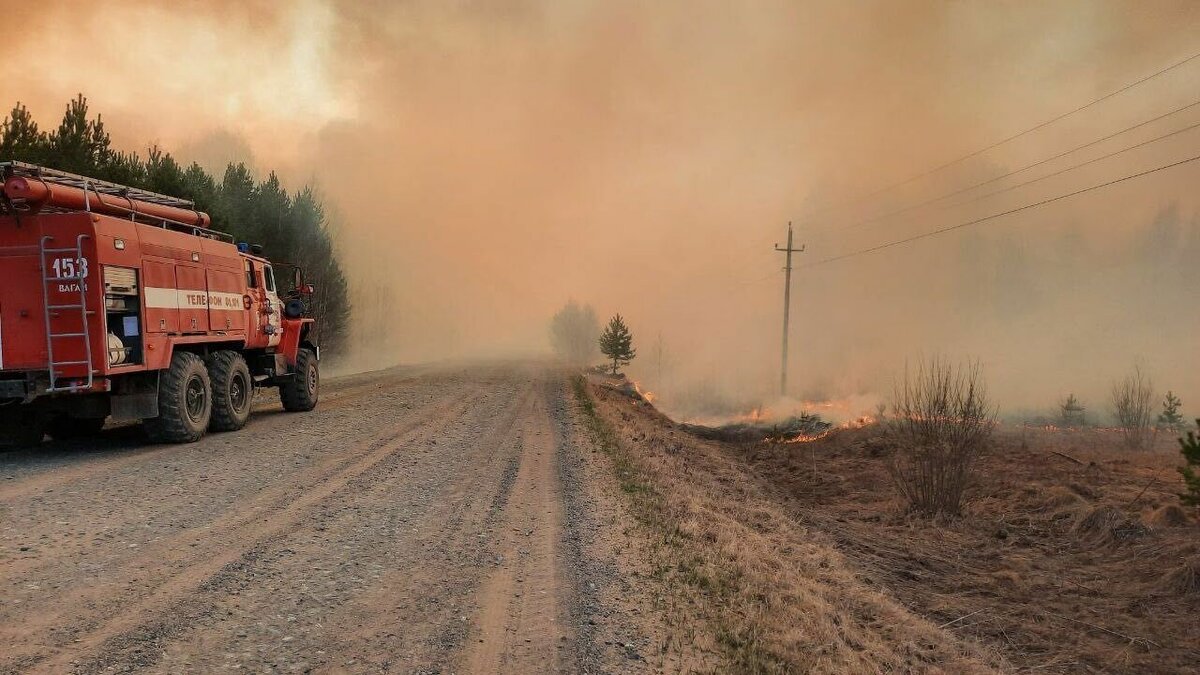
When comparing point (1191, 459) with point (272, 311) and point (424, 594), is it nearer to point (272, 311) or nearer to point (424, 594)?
point (424, 594)

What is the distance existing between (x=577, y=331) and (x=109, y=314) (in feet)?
318

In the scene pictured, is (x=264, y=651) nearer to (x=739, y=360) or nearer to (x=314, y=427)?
(x=314, y=427)

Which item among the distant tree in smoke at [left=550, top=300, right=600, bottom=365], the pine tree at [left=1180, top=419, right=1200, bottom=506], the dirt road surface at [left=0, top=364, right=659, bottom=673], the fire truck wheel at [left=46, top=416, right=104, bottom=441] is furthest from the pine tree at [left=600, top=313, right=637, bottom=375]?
the pine tree at [left=1180, top=419, right=1200, bottom=506]

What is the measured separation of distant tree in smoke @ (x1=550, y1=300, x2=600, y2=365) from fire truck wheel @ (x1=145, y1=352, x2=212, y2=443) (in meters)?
87.9

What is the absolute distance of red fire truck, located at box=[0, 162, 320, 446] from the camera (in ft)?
29.6

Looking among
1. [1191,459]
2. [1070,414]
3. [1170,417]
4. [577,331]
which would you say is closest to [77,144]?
[1191,459]

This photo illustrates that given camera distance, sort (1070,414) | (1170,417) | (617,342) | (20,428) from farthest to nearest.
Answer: (617,342), (1070,414), (1170,417), (20,428)

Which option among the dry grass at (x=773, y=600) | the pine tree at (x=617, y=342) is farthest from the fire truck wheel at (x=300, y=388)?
the pine tree at (x=617, y=342)

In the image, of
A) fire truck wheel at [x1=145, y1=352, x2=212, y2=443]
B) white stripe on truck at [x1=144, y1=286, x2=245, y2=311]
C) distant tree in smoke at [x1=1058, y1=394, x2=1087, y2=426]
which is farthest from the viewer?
distant tree in smoke at [x1=1058, y1=394, x2=1087, y2=426]

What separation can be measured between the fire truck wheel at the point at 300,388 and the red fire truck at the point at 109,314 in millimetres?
2410

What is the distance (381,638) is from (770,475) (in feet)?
52.6

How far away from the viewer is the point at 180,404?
10.6m

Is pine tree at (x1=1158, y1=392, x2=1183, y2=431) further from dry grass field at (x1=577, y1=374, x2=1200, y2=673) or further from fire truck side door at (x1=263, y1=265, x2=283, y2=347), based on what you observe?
fire truck side door at (x1=263, y1=265, x2=283, y2=347)

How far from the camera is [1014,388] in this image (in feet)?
211
